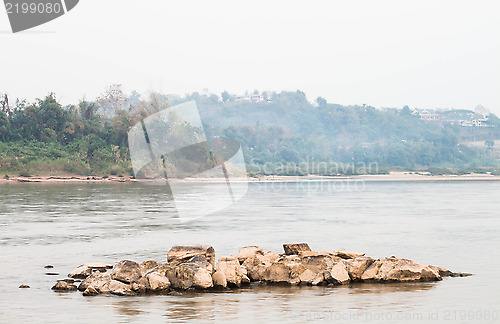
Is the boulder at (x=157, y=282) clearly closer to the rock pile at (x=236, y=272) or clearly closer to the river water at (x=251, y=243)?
the rock pile at (x=236, y=272)

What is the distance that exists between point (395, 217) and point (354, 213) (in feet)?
12.1

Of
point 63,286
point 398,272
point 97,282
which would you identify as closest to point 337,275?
point 398,272

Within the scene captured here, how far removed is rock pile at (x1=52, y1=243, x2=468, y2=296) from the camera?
53.6 ft

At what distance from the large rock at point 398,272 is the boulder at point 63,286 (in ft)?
24.1

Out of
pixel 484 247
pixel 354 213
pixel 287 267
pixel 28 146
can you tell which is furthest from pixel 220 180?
pixel 287 267

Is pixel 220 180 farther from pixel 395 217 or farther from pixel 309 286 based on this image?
pixel 309 286

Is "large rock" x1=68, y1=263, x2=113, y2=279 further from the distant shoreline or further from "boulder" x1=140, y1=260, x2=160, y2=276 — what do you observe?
the distant shoreline

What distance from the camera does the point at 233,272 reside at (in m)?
17.1

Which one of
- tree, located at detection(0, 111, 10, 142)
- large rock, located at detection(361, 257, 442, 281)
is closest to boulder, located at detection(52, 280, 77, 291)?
large rock, located at detection(361, 257, 442, 281)

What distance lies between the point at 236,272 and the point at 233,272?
0.39 feet

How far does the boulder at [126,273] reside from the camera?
646 inches

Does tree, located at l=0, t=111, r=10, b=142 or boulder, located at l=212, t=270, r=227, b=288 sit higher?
tree, located at l=0, t=111, r=10, b=142

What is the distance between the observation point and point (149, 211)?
4200 centimetres

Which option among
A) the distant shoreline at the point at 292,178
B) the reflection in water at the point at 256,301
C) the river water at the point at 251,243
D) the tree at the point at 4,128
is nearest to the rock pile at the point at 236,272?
the reflection in water at the point at 256,301
